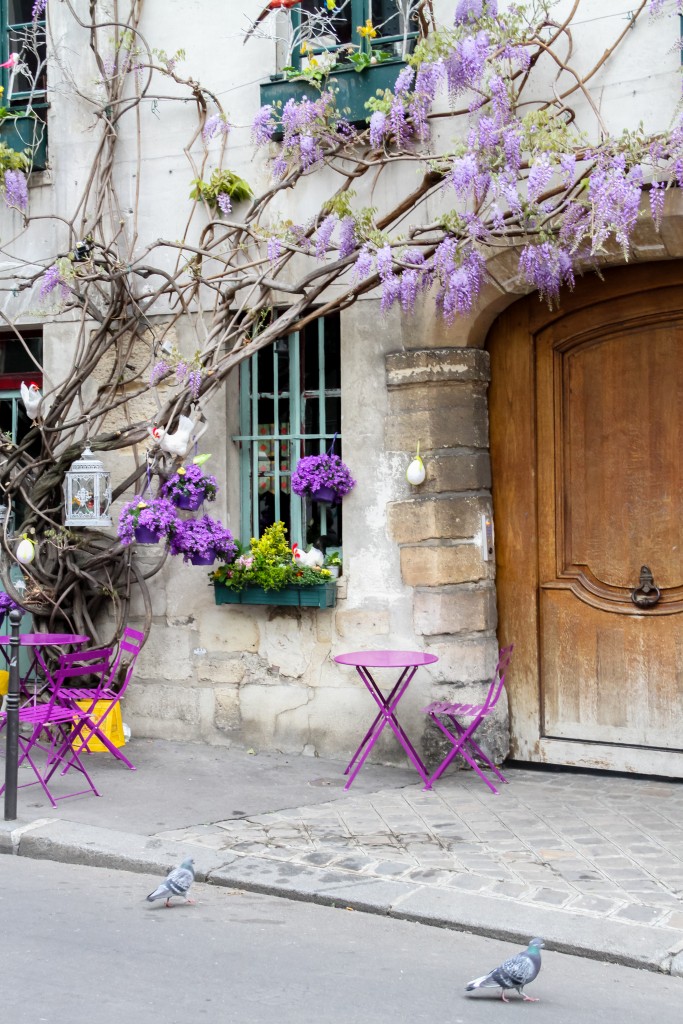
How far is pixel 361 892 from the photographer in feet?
17.1

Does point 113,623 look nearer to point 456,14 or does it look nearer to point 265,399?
point 265,399

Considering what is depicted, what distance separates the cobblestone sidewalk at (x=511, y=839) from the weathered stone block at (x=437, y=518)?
140 cm

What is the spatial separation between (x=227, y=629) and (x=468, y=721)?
1.67 meters

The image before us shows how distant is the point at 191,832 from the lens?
6.11m

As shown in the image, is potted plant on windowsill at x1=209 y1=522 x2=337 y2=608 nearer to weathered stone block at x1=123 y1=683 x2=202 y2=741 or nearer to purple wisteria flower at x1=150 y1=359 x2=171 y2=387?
weathered stone block at x1=123 y1=683 x2=202 y2=741

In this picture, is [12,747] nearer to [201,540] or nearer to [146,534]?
[146,534]

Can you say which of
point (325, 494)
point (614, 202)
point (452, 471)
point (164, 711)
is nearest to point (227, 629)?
point (164, 711)

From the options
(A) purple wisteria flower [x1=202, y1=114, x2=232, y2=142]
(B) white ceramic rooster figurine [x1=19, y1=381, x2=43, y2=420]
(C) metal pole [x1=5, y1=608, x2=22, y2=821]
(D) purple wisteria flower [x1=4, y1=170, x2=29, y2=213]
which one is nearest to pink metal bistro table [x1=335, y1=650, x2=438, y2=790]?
(C) metal pole [x1=5, y1=608, x2=22, y2=821]

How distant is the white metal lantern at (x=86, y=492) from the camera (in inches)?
311

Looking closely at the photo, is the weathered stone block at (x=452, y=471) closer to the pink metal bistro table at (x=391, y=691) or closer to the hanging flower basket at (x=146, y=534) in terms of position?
the pink metal bistro table at (x=391, y=691)

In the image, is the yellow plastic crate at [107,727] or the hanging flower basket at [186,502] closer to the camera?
the hanging flower basket at [186,502]

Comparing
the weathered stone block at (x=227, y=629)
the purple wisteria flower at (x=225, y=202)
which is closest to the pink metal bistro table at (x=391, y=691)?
the weathered stone block at (x=227, y=629)

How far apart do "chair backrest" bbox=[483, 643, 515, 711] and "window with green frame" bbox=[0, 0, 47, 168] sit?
4.52m

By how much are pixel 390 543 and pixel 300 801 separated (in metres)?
1.66
